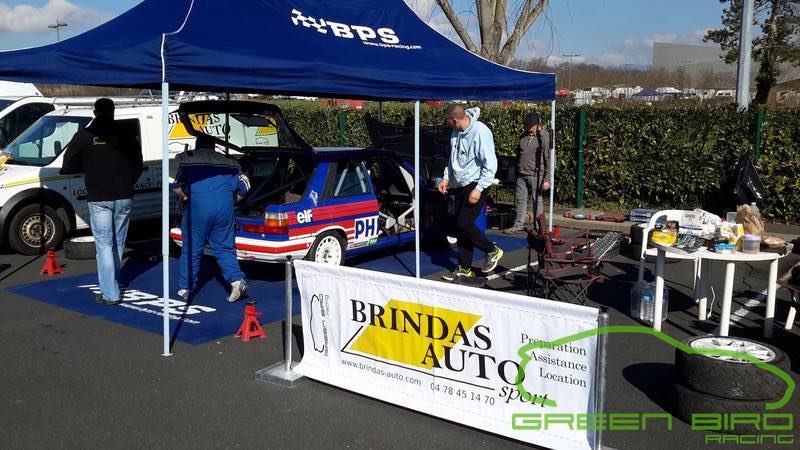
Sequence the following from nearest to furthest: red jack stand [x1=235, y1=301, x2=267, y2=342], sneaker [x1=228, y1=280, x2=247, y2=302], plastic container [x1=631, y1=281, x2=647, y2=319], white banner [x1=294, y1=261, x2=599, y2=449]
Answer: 1. white banner [x1=294, y1=261, x2=599, y2=449]
2. red jack stand [x1=235, y1=301, x2=267, y2=342]
3. plastic container [x1=631, y1=281, x2=647, y2=319]
4. sneaker [x1=228, y1=280, x2=247, y2=302]

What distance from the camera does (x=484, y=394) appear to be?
470cm

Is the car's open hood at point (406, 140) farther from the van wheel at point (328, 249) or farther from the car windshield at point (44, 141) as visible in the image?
the car windshield at point (44, 141)

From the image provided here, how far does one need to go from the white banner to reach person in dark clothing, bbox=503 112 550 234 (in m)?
6.63

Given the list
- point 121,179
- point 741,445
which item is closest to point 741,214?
point 741,445

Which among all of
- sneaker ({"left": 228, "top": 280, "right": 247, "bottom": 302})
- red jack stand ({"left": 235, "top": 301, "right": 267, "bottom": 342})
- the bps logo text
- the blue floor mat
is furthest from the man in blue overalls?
the bps logo text

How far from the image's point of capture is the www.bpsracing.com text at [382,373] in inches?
198

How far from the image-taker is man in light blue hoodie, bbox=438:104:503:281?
8.23 m

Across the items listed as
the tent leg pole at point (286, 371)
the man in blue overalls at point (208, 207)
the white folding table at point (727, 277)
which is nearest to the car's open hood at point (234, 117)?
the man in blue overalls at point (208, 207)

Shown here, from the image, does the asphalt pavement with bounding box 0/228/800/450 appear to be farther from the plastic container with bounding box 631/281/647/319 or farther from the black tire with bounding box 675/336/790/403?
the black tire with bounding box 675/336/790/403

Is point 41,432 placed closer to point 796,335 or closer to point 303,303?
point 303,303

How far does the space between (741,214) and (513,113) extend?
869cm

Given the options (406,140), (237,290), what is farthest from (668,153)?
(237,290)

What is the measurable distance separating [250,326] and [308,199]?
215cm

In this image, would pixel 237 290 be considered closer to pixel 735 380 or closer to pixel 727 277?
pixel 727 277
